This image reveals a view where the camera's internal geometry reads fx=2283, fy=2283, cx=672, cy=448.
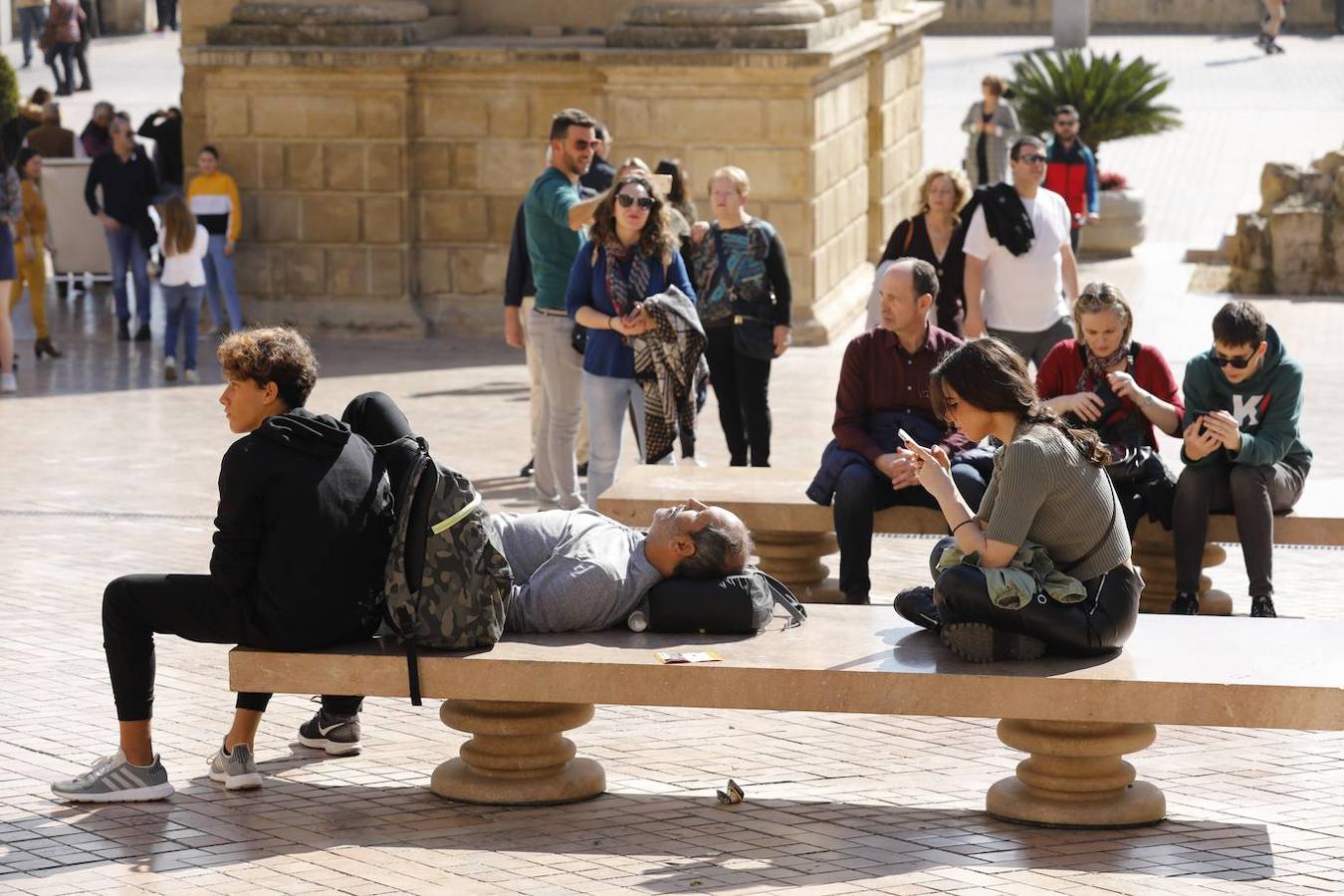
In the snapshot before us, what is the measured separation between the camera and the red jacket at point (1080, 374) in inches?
336

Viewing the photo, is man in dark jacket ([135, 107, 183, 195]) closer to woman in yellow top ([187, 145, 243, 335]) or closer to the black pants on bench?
woman in yellow top ([187, 145, 243, 335])

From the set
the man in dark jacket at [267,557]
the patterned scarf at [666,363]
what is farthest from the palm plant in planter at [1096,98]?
the man in dark jacket at [267,557]

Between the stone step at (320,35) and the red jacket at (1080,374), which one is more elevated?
the stone step at (320,35)

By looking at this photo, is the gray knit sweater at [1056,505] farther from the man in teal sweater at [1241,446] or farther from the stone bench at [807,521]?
the stone bench at [807,521]

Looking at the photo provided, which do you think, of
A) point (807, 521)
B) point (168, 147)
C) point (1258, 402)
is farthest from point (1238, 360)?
point (168, 147)

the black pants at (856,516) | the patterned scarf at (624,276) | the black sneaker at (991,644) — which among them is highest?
the patterned scarf at (624,276)

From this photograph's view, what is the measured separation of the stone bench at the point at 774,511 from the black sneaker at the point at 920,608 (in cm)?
196

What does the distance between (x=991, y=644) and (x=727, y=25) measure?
10.8m

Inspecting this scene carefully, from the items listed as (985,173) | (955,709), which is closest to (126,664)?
(955,709)

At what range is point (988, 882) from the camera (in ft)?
18.8

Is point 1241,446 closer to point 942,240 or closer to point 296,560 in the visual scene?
point 942,240

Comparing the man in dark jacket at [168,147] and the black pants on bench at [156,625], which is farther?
the man in dark jacket at [168,147]

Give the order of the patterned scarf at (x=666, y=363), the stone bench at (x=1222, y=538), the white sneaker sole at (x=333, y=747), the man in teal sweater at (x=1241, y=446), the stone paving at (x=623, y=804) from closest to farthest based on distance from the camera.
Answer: the stone paving at (x=623, y=804) → the white sneaker sole at (x=333, y=747) → the man in teal sweater at (x=1241, y=446) → the stone bench at (x=1222, y=538) → the patterned scarf at (x=666, y=363)

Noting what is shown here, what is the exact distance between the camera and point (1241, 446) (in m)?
8.27
